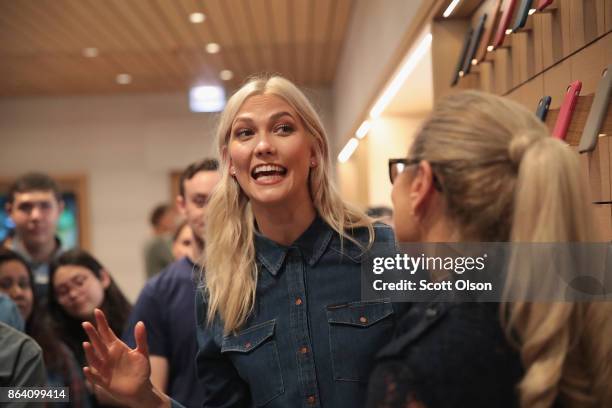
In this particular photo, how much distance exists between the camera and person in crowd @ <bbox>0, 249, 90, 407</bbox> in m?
1.51

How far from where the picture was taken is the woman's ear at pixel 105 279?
2.01 m

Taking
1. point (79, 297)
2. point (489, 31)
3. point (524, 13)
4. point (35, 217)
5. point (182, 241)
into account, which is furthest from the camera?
point (182, 241)

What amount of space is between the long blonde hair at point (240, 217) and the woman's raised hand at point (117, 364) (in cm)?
19

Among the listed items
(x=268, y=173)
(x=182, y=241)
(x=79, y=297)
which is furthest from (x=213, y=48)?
(x=268, y=173)

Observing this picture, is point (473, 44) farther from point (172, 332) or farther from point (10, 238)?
point (10, 238)

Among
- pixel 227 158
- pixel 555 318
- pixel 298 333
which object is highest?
pixel 227 158

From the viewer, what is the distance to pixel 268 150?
1.47m

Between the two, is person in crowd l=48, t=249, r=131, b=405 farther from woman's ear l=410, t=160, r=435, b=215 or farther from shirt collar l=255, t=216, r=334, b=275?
woman's ear l=410, t=160, r=435, b=215

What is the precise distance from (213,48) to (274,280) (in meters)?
5.04

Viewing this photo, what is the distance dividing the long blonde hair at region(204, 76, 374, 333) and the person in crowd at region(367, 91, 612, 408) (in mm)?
475

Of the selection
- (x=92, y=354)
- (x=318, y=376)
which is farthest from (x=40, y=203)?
(x=318, y=376)

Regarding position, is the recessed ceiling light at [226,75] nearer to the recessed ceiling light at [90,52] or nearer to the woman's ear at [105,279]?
the recessed ceiling light at [90,52]

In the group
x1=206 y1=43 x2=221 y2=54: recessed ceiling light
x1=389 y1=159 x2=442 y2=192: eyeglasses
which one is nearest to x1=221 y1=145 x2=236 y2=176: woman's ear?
x1=389 y1=159 x2=442 y2=192: eyeglasses

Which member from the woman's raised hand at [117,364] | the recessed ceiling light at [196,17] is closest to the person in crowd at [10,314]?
the woman's raised hand at [117,364]
